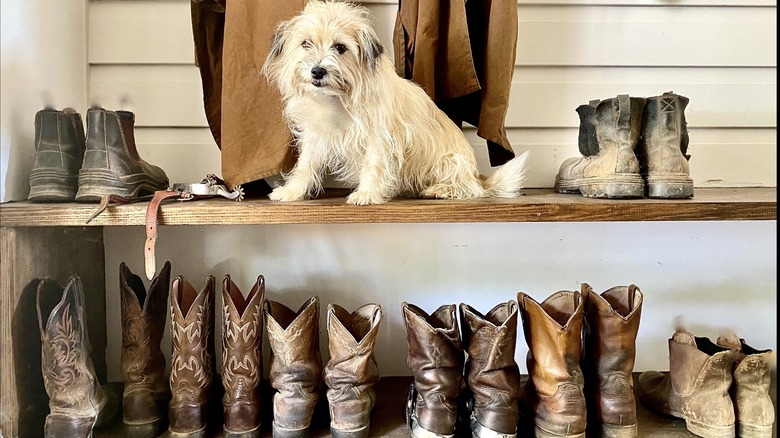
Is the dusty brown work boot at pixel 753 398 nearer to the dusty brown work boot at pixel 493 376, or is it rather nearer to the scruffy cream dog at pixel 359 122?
the dusty brown work boot at pixel 493 376

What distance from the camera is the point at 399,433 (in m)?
1.22

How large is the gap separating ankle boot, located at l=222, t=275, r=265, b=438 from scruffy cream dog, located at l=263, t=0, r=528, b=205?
272 millimetres

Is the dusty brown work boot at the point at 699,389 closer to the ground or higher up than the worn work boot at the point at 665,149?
closer to the ground

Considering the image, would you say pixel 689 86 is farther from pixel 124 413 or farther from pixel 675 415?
pixel 124 413

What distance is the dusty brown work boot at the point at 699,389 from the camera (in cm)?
119

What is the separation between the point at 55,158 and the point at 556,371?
1.16 m

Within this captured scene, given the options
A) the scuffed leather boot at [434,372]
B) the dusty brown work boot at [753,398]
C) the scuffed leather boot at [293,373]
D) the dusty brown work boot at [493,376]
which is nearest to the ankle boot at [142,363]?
the scuffed leather boot at [293,373]

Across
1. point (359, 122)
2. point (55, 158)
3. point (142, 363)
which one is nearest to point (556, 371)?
point (359, 122)

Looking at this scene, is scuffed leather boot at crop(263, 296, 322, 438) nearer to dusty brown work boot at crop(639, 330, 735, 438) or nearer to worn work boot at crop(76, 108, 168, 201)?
worn work boot at crop(76, 108, 168, 201)

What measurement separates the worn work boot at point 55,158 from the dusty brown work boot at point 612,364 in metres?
1.17

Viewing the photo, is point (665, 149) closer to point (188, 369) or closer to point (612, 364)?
point (612, 364)

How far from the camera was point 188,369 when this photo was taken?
3.87 feet

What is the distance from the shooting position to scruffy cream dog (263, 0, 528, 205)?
1.10 metres

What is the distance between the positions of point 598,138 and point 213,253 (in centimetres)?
108
